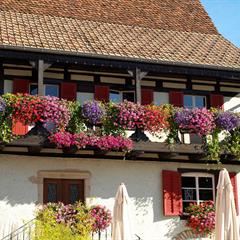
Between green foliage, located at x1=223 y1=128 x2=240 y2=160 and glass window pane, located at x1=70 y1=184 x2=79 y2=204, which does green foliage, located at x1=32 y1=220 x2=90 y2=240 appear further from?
green foliage, located at x1=223 y1=128 x2=240 y2=160

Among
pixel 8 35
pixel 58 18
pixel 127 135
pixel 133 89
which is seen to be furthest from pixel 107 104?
pixel 58 18

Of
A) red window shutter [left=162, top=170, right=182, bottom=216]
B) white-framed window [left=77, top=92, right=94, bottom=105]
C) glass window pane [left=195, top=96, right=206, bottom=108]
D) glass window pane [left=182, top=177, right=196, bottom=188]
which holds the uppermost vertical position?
glass window pane [left=195, top=96, right=206, bottom=108]

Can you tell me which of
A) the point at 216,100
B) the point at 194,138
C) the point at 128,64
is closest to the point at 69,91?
the point at 128,64

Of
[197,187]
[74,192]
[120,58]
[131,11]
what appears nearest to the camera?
[74,192]

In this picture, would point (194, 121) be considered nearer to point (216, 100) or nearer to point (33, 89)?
point (216, 100)

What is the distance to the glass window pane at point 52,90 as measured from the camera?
1667 centimetres

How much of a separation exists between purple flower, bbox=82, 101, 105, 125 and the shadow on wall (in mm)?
2761

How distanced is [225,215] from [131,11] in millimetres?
11704

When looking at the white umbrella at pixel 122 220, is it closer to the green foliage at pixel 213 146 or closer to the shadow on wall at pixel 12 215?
the shadow on wall at pixel 12 215

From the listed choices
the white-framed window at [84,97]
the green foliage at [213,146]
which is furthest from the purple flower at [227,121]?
the white-framed window at [84,97]

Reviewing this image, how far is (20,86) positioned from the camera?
16.2 m

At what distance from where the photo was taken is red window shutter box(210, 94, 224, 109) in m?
17.9

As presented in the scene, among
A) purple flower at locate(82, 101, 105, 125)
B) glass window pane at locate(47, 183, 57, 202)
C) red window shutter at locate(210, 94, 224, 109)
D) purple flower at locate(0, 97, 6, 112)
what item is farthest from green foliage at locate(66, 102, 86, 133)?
red window shutter at locate(210, 94, 224, 109)

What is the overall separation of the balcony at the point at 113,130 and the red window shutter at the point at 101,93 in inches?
54.1
